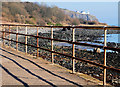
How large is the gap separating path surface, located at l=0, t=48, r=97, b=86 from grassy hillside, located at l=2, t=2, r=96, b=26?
6215cm

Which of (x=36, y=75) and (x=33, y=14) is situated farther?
(x=33, y=14)

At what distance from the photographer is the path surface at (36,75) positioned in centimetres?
710

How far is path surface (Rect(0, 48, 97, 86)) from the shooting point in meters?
7.10

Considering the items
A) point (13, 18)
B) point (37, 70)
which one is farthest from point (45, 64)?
point (13, 18)

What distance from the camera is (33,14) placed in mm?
89562

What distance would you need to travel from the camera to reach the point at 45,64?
994cm

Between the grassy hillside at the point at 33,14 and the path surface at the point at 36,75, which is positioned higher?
the grassy hillside at the point at 33,14

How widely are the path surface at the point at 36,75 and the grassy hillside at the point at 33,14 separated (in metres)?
62.2

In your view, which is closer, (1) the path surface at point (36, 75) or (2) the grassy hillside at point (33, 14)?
(1) the path surface at point (36, 75)

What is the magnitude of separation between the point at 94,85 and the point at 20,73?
7.75ft

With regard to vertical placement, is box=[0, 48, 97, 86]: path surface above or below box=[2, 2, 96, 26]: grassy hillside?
below

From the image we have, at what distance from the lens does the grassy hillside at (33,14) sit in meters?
76.4

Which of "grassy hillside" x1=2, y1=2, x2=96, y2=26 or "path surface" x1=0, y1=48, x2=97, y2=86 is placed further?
"grassy hillside" x1=2, y1=2, x2=96, y2=26

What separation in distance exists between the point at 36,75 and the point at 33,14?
8270 centimetres
